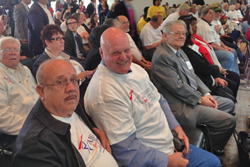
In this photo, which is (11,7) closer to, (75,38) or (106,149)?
(75,38)

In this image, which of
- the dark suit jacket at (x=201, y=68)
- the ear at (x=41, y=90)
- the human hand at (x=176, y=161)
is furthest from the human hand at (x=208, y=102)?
the ear at (x=41, y=90)

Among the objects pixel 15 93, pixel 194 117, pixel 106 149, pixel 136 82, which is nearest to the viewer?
pixel 106 149

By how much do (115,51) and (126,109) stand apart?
39cm

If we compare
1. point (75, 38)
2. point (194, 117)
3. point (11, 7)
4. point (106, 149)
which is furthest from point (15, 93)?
point (11, 7)

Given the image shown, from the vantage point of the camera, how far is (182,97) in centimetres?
213

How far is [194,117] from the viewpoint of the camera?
2.09 meters

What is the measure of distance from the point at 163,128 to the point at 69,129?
739 millimetres

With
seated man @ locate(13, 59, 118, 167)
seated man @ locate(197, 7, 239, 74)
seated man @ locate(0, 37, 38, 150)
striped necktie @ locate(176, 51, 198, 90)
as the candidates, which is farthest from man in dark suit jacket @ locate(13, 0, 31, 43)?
seated man @ locate(197, 7, 239, 74)

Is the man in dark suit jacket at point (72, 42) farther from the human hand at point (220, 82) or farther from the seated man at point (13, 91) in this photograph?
the human hand at point (220, 82)

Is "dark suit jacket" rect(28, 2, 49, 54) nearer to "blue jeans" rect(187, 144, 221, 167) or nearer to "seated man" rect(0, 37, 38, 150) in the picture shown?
"seated man" rect(0, 37, 38, 150)

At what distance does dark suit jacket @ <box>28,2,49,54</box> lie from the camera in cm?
318

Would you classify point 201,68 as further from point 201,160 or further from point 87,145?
point 87,145

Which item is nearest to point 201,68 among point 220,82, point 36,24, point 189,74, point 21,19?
point 220,82

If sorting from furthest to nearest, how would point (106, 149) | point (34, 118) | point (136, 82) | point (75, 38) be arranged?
point (75, 38), point (136, 82), point (106, 149), point (34, 118)
